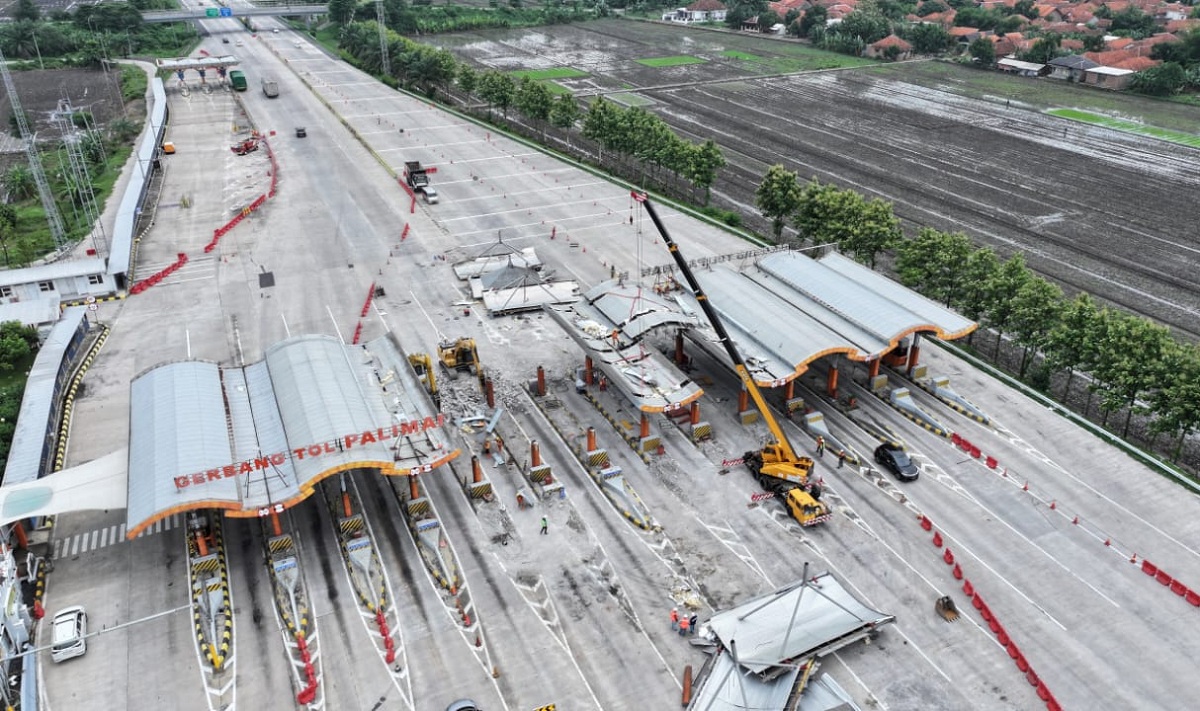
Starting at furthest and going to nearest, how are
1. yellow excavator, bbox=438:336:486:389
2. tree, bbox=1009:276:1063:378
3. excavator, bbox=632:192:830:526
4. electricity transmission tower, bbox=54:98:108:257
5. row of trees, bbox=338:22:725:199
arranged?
row of trees, bbox=338:22:725:199, electricity transmission tower, bbox=54:98:108:257, yellow excavator, bbox=438:336:486:389, tree, bbox=1009:276:1063:378, excavator, bbox=632:192:830:526

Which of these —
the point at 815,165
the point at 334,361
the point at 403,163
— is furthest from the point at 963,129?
the point at 334,361

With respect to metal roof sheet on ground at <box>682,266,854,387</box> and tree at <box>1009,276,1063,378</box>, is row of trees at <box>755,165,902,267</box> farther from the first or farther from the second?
metal roof sheet on ground at <box>682,266,854,387</box>

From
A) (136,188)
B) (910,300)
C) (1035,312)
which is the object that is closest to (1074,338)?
(1035,312)

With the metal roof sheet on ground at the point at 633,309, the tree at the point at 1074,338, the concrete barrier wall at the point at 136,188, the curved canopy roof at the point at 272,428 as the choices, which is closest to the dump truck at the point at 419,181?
the concrete barrier wall at the point at 136,188

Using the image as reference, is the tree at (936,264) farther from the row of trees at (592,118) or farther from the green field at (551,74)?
the green field at (551,74)

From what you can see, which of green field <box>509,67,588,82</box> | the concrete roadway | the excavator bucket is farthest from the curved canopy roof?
green field <box>509,67,588,82</box>

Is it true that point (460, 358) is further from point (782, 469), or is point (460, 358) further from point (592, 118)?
point (592, 118)
